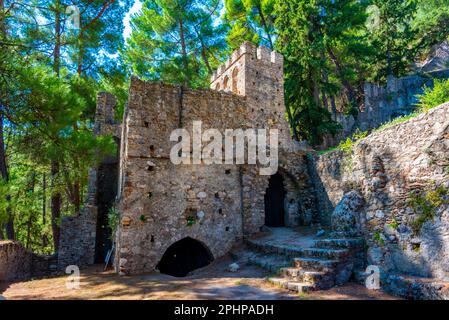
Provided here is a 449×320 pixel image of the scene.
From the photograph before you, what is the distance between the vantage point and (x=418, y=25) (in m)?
22.5

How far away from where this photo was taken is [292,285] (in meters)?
5.31

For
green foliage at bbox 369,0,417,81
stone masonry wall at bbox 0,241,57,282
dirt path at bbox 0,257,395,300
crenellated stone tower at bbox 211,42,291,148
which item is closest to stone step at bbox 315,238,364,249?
dirt path at bbox 0,257,395,300

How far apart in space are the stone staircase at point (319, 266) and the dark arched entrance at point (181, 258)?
152 inches

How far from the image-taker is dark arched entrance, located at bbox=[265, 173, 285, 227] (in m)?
12.0

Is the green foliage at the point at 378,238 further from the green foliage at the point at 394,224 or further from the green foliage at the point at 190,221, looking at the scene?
the green foliage at the point at 190,221

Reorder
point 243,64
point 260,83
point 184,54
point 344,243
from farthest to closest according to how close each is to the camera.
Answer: point 184,54
point 260,83
point 243,64
point 344,243

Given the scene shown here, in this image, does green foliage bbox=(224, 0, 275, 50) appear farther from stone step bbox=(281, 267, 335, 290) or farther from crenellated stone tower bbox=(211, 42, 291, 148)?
stone step bbox=(281, 267, 335, 290)

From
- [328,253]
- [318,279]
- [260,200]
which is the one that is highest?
[260,200]

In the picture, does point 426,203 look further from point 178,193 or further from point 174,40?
point 174,40

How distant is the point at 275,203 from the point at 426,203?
741 centimetres

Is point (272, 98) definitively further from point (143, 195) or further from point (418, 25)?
point (418, 25)

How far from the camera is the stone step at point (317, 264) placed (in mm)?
5465

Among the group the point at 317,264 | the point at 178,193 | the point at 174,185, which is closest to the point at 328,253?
Result: the point at 317,264

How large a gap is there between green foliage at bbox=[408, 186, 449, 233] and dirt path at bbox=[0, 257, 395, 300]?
1380 mm
